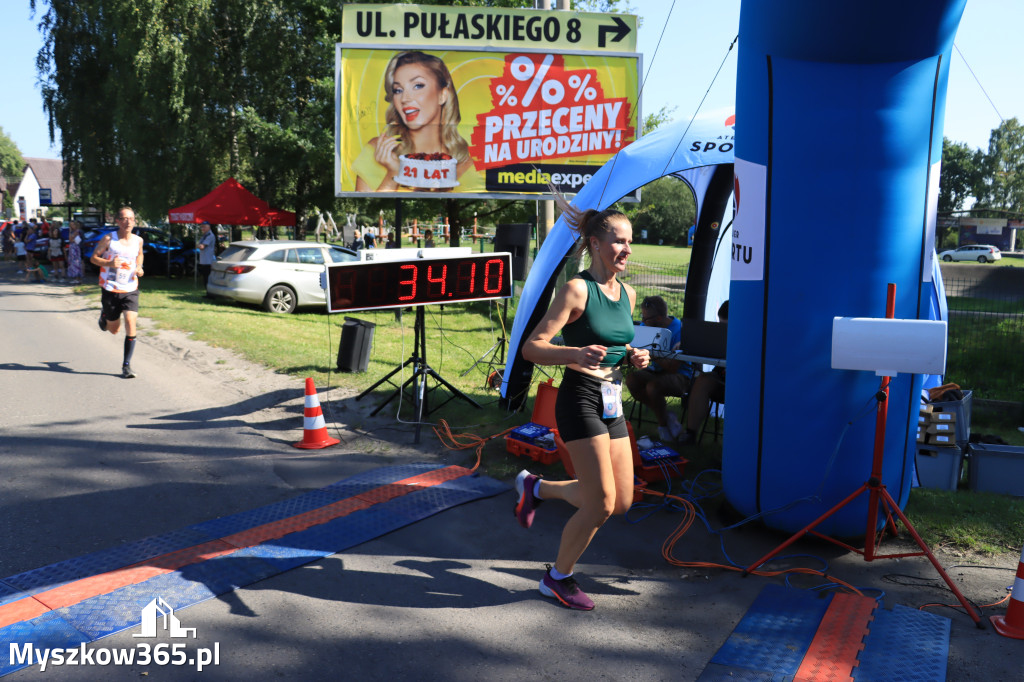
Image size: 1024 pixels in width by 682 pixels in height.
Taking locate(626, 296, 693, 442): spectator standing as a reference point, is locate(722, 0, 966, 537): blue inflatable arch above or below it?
above

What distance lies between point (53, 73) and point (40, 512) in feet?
84.9

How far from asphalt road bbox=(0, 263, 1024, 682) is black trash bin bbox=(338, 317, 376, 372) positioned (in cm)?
183

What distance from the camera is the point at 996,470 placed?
616 cm

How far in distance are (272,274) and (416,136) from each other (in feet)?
18.7

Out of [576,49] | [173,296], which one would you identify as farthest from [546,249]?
[173,296]

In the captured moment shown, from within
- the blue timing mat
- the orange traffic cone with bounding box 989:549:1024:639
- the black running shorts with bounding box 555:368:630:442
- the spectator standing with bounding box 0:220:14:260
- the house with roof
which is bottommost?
the blue timing mat

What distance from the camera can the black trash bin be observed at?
962cm

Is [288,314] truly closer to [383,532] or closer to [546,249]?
[546,249]

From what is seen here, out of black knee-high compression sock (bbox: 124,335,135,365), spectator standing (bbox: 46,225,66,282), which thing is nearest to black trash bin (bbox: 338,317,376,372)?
black knee-high compression sock (bbox: 124,335,135,365)

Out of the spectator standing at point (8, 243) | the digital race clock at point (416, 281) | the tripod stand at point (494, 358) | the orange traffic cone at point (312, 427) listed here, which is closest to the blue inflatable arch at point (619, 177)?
the digital race clock at point (416, 281)

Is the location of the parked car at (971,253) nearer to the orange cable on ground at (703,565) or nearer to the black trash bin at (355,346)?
the black trash bin at (355,346)

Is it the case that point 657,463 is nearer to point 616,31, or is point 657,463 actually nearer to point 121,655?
point 121,655

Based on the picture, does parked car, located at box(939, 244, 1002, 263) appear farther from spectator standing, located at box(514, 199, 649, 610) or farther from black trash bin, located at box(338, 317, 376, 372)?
spectator standing, located at box(514, 199, 649, 610)

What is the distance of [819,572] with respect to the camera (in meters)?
4.54
